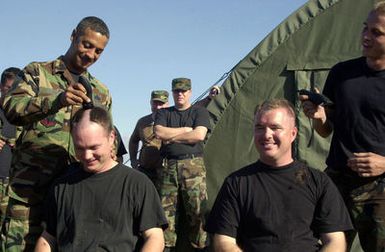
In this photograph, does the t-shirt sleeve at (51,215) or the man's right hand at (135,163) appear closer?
the t-shirt sleeve at (51,215)

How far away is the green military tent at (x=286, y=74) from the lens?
236 inches

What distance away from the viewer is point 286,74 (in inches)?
243

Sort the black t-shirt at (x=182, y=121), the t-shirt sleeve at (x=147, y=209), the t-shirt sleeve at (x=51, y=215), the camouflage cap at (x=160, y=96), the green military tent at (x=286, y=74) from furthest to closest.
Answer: the camouflage cap at (x=160, y=96) < the black t-shirt at (x=182, y=121) < the green military tent at (x=286, y=74) < the t-shirt sleeve at (x=51, y=215) < the t-shirt sleeve at (x=147, y=209)

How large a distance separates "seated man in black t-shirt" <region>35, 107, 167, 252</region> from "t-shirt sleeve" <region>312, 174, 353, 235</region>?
80cm

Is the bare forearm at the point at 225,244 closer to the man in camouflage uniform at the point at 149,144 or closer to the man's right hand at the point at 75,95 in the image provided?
the man's right hand at the point at 75,95

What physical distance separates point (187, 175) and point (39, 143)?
2.78 meters

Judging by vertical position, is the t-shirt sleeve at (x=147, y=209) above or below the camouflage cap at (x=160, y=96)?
below

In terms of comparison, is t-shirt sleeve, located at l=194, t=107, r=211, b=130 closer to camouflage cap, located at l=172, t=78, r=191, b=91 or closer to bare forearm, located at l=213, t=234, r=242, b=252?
camouflage cap, located at l=172, t=78, r=191, b=91

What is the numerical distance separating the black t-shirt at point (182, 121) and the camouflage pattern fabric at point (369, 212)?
303cm

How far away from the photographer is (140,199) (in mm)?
3223

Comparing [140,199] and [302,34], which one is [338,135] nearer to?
[140,199]

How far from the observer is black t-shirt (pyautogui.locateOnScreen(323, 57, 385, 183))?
3490 millimetres

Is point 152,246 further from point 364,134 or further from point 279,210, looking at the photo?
point 364,134

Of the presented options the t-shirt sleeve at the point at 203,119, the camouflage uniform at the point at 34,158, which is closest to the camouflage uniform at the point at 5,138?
the t-shirt sleeve at the point at 203,119
